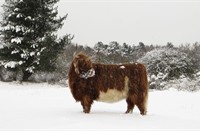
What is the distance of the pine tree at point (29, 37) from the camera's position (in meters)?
20.6

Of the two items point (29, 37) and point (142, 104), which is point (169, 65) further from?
point (142, 104)

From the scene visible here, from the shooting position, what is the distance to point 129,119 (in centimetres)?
677

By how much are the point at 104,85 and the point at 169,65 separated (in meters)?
13.8

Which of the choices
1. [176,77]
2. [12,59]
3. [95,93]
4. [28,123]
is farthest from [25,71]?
[28,123]

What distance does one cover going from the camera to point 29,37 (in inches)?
823

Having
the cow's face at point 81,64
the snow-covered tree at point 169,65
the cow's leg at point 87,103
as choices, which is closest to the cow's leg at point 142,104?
the cow's leg at point 87,103

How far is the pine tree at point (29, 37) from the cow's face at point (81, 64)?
504 inches

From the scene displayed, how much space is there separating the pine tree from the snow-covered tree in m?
5.25

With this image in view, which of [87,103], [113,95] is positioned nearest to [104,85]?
[113,95]

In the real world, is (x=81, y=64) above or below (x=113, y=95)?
above

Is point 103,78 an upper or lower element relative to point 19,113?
upper

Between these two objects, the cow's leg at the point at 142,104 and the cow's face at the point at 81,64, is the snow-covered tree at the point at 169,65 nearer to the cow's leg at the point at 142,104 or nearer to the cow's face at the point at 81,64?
the cow's leg at the point at 142,104

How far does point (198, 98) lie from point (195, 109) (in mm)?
1741

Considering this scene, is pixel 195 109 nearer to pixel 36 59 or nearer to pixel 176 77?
pixel 176 77
